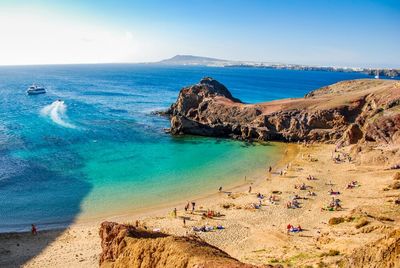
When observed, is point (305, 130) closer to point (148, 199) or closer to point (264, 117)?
point (264, 117)

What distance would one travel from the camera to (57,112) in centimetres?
9256

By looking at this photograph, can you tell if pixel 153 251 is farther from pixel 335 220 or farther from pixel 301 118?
pixel 301 118

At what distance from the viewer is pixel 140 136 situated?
70.1 m

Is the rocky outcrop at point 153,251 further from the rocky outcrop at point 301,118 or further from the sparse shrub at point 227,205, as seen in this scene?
the rocky outcrop at point 301,118

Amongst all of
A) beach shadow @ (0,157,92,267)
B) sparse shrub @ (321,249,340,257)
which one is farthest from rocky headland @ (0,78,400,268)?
beach shadow @ (0,157,92,267)

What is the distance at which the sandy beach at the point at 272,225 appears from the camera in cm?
2733

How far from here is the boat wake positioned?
3158 inches

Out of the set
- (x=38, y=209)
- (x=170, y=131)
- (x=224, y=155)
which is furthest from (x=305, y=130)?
(x=38, y=209)

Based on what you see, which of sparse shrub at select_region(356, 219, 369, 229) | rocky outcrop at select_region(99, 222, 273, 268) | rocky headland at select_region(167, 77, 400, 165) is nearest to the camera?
rocky outcrop at select_region(99, 222, 273, 268)

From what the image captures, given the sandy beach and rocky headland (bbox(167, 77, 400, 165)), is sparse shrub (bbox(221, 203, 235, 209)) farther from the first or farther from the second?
rocky headland (bbox(167, 77, 400, 165))

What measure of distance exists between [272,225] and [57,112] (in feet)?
237

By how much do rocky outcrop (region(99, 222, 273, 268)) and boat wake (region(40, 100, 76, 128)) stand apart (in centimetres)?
6303

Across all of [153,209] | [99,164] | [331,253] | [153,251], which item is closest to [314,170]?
[153,209]

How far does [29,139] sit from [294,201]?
4730 cm
